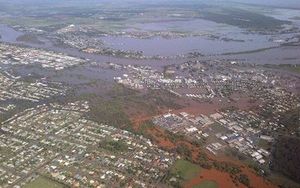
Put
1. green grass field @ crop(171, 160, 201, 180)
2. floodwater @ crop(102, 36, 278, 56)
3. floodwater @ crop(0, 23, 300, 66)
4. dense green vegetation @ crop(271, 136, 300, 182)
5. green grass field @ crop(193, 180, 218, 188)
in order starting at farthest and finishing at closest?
floodwater @ crop(102, 36, 278, 56)
floodwater @ crop(0, 23, 300, 66)
dense green vegetation @ crop(271, 136, 300, 182)
green grass field @ crop(171, 160, 201, 180)
green grass field @ crop(193, 180, 218, 188)

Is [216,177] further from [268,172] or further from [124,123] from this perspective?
[124,123]

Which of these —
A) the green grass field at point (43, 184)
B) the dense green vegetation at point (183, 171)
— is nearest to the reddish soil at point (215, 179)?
the dense green vegetation at point (183, 171)

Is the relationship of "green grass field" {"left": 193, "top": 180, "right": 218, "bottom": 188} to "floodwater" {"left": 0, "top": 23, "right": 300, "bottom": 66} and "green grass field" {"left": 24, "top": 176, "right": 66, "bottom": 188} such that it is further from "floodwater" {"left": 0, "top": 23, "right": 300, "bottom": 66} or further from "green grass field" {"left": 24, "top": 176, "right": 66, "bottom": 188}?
"floodwater" {"left": 0, "top": 23, "right": 300, "bottom": 66}

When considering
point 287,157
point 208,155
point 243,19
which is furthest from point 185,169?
point 243,19

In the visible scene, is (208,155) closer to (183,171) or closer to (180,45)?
(183,171)

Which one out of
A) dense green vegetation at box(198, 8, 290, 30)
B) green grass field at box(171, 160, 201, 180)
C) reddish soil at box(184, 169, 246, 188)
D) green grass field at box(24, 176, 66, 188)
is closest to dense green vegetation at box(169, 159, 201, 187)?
green grass field at box(171, 160, 201, 180)

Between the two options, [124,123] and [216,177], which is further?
[124,123]

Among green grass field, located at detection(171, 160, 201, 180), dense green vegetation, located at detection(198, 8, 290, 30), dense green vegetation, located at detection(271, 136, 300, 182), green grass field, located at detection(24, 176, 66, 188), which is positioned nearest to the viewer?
green grass field, located at detection(24, 176, 66, 188)

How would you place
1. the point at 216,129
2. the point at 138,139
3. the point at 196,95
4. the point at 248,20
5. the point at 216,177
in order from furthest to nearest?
the point at 248,20 → the point at 196,95 → the point at 216,129 → the point at 138,139 → the point at 216,177

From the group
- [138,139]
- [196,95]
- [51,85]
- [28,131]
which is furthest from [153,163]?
[51,85]
